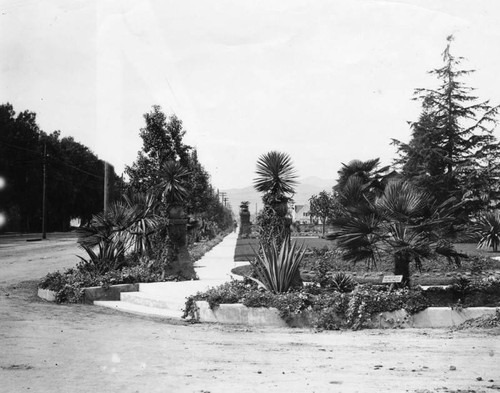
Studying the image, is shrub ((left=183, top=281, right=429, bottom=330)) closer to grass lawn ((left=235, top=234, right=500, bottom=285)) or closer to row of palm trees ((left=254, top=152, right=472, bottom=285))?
row of palm trees ((left=254, top=152, right=472, bottom=285))

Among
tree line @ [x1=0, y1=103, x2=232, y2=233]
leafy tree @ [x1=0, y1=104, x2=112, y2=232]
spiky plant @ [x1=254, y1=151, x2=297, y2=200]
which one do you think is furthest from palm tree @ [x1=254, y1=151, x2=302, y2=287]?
leafy tree @ [x1=0, y1=104, x2=112, y2=232]

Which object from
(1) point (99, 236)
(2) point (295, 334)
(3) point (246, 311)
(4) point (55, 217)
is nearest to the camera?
(2) point (295, 334)

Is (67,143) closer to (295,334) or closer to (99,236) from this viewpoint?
(99,236)

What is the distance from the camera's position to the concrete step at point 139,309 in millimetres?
12266

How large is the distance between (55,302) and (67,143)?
7155 cm

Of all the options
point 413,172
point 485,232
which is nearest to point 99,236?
point 485,232

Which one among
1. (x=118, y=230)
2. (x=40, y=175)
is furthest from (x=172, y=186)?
(x=40, y=175)

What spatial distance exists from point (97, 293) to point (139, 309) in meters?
1.96

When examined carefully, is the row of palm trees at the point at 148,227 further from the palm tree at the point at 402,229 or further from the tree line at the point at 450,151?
the tree line at the point at 450,151

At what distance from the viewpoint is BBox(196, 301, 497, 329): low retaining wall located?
1012 cm

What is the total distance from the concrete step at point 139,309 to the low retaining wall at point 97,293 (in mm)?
242

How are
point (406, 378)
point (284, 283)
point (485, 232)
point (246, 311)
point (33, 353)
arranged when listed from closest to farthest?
point (406, 378) → point (33, 353) → point (246, 311) → point (284, 283) → point (485, 232)

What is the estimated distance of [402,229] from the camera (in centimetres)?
1138

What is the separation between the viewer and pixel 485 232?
28359mm
